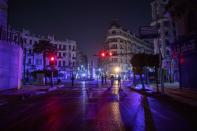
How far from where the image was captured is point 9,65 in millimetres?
32969

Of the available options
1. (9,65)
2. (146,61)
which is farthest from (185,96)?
(9,65)

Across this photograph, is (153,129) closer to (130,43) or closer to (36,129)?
(36,129)

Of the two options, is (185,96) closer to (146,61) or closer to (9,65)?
(146,61)

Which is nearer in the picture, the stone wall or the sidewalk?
the sidewalk

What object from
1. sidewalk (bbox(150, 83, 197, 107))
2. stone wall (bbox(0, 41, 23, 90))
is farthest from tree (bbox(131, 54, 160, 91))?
stone wall (bbox(0, 41, 23, 90))

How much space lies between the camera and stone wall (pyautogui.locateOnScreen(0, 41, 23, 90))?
31.3 meters

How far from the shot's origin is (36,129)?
28.7ft

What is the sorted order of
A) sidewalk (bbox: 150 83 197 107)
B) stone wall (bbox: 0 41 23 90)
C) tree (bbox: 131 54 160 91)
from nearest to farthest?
sidewalk (bbox: 150 83 197 107) < stone wall (bbox: 0 41 23 90) < tree (bbox: 131 54 160 91)

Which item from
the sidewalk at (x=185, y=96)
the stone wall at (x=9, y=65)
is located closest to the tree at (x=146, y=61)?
the sidewalk at (x=185, y=96)

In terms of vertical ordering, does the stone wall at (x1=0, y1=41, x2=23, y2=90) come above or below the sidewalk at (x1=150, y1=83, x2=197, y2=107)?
above

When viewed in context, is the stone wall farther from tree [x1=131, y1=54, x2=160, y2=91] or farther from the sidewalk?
the sidewalk

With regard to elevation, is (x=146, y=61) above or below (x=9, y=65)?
above

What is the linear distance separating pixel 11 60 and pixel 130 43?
9764cm

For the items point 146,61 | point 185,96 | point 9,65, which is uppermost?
point 146,61
